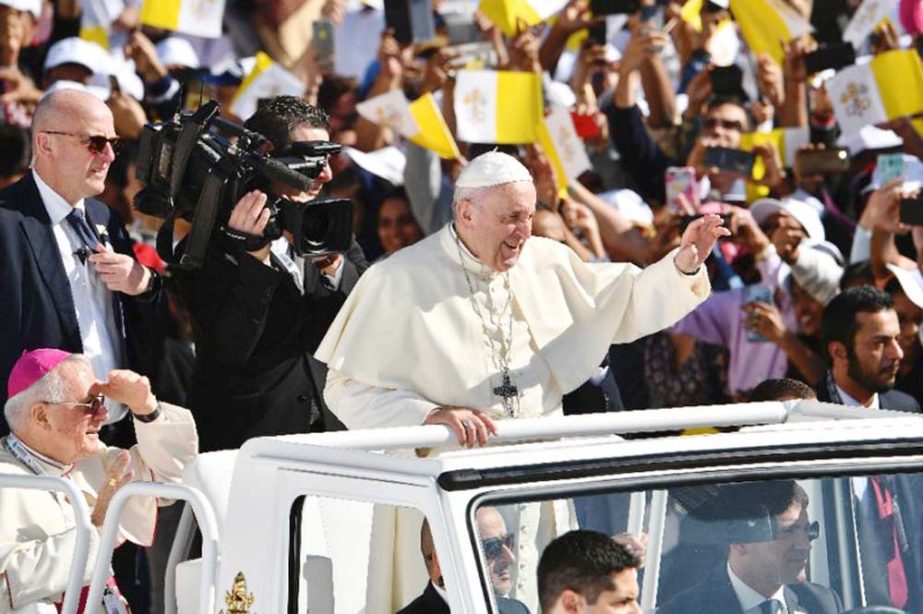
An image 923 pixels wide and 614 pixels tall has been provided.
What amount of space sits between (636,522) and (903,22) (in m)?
7.29

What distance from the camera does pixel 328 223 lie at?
21.6 ft

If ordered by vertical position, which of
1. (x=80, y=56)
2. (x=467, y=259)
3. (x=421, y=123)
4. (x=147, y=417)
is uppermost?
(x=80, y=56)

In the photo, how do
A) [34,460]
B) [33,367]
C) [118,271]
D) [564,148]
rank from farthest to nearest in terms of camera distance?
[564,148], [118,271], [33,367], [34,460]

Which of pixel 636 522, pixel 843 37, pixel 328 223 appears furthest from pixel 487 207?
pixel 843 37

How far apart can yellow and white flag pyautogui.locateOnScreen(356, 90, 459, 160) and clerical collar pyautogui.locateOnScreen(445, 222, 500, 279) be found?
3304 mm

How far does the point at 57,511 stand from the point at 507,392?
1405mm

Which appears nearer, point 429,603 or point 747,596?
point 747,596

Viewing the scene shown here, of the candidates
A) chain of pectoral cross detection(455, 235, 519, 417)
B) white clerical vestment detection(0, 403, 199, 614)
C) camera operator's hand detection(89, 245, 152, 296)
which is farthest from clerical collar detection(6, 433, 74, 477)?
chain of pectoral cross detection(455, 235, 519, 417)

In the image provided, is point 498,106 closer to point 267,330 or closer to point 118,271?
point 267,330

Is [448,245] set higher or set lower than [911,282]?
higher

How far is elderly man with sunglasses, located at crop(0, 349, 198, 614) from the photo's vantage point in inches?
224

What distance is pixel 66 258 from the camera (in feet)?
A: 23.0

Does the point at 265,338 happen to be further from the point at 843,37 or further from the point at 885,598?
the point at 843,37

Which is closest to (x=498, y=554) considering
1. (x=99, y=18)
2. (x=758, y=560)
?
(x=758, y=560)
